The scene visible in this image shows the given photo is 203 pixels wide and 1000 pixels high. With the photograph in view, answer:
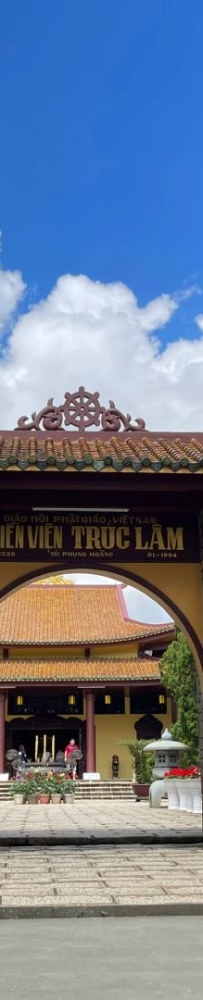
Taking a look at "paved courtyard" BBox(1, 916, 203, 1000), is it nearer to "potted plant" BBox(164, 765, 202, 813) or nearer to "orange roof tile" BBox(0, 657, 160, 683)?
"potted plant" BBox(164, 765, 202, 813)

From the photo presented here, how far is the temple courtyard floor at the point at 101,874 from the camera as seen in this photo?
17.6ft

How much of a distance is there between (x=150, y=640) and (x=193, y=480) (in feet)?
72.3

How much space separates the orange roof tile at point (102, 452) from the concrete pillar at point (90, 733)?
21030mm

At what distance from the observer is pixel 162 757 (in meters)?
20.4

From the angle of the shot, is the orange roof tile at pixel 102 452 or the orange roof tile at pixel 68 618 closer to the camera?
the orange roof tile at pixel 102 452

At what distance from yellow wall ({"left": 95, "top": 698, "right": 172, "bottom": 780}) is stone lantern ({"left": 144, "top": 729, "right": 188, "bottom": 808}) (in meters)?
9.55

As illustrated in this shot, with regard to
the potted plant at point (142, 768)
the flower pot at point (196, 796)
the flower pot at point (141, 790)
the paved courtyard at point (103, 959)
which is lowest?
the paved courtyard at point (103, 959)

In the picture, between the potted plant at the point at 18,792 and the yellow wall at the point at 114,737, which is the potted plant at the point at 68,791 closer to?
the potted plant at the point at 18,792

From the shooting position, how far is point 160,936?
480cm

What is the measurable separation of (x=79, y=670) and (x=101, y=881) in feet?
78.9

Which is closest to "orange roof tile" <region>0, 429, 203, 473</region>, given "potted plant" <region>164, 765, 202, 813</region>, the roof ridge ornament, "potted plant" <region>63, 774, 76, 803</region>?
the roof ridge ornament

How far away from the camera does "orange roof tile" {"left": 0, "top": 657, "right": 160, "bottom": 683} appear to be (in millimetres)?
29203

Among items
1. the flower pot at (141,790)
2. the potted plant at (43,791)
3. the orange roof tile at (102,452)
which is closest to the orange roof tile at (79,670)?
the flower pot at (141,790)

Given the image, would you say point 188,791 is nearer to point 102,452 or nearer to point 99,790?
point 102,452
